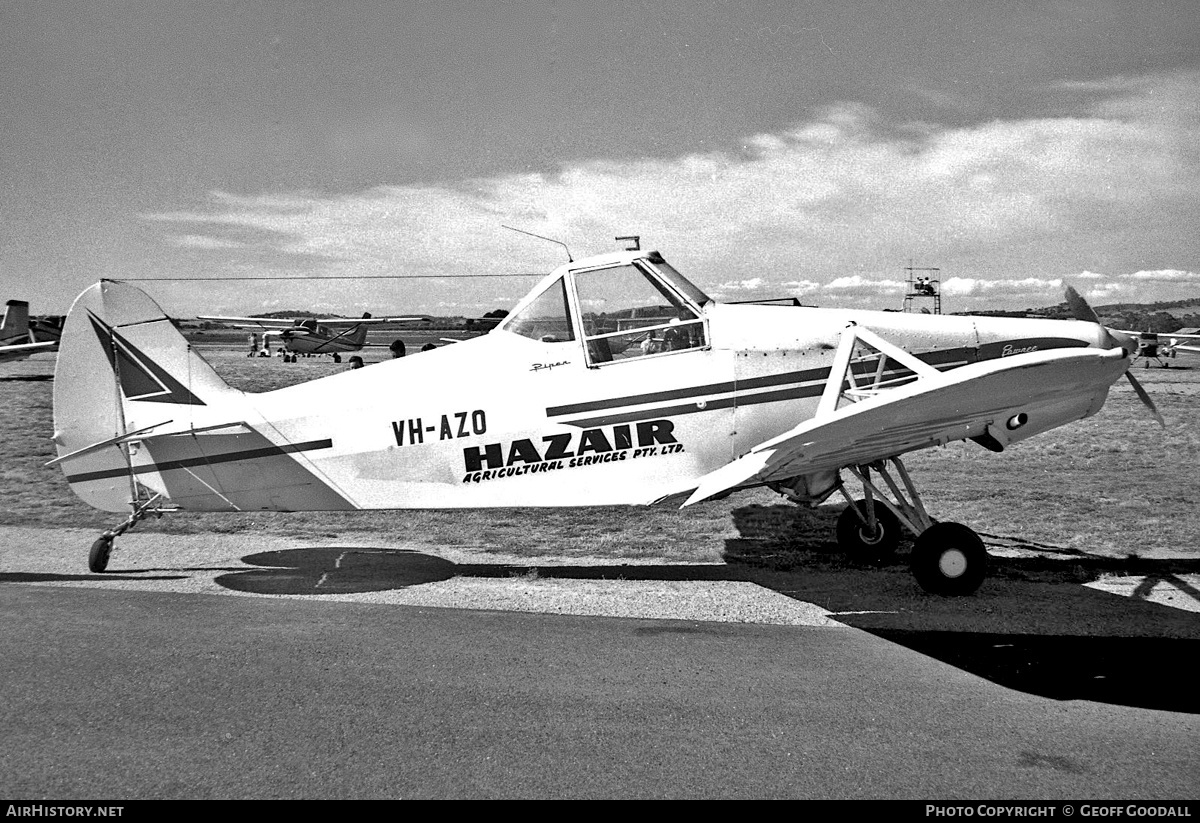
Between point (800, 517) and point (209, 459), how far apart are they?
22.8 feet

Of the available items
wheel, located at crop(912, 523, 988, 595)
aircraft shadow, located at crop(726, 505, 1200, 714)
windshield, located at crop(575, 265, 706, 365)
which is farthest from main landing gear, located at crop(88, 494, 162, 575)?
wheel, located at crop(912, 523, 988, 595)

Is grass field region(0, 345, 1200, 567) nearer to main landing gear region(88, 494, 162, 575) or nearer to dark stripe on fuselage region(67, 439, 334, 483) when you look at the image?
dark stripe on fuselage region(67, 439, 334, 483)

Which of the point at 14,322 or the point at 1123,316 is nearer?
the point at 1123,316

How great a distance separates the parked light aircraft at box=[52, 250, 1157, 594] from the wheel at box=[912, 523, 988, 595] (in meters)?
0.02

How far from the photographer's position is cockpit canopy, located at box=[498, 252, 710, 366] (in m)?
7.71

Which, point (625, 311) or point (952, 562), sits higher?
point (625, 311)

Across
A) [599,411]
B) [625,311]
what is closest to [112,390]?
[599,411]

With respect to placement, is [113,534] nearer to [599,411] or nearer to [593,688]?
[599,411]

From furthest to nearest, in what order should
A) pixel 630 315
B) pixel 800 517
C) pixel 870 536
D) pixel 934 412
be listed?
1. pixel 800 517
2. pixel 870 536
3. pixel 630 315
4. pixel 934 412

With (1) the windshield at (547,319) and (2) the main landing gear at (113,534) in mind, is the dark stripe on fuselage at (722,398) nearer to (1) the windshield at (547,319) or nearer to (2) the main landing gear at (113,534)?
(1) the windshield at (547,319)

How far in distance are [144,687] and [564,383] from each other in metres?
4.00

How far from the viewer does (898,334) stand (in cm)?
761

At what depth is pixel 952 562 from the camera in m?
7.15
